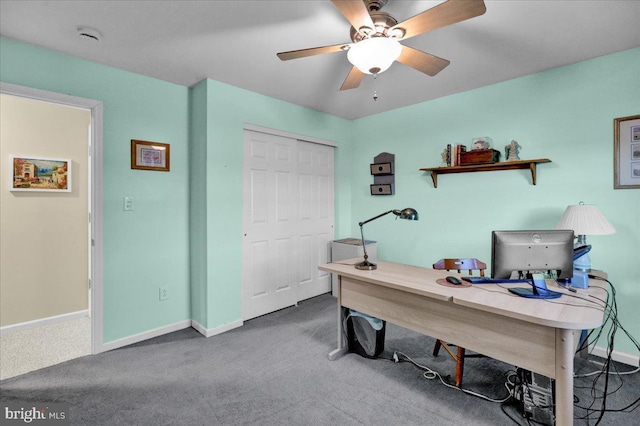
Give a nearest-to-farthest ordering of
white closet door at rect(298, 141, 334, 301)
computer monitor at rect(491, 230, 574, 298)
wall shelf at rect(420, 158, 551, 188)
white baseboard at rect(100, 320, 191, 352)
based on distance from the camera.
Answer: computer monitor at rect(491, 230, 574, 298) < white baseboard at rect(100, 320, 191, 352) < wall shelf at rect(420, 158, 551, 188) < white closet door at rect(298, 141, 334, 301)

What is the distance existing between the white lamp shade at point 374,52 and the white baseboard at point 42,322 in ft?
12.7

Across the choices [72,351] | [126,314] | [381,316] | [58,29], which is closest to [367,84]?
[381,316]

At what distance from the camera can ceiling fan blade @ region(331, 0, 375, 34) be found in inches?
55.0

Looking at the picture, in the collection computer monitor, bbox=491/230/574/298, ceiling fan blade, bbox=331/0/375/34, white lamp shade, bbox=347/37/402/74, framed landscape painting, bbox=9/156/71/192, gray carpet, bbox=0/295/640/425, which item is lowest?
gray carpet, bbox=0/295/640/425

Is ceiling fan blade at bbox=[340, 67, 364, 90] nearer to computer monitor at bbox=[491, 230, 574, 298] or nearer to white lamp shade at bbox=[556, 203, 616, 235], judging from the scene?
computer monitor at bbox=[491, 230, 574, 298]

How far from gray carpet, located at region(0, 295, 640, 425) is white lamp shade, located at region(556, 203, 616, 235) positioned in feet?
3.52

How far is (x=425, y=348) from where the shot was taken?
263 cm

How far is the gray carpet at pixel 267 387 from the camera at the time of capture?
1801 mm

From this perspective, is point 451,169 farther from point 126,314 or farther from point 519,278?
point 126,314

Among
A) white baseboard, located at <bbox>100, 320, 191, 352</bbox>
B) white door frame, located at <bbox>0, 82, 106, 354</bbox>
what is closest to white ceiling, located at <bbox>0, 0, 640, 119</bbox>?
white door frame, located at <bbox>0, 82, 106, 354</bbox>

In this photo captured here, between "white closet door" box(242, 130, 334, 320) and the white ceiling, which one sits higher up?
the white ceiling

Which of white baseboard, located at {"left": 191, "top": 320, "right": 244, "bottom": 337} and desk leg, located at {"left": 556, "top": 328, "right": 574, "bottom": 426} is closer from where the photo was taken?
desk leg, located at {"left": 556, "top": 328, "right": 574, "bottom": 426}

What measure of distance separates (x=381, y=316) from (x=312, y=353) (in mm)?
730

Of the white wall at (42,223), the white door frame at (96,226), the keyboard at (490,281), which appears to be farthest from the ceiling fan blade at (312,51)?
the white wall at (42,223)
